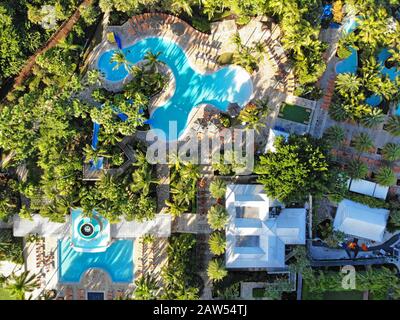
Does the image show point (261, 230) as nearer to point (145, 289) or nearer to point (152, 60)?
point (145, 289)

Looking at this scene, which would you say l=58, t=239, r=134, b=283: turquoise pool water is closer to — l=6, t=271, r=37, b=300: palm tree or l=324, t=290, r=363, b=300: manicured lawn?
l=6, t=271, r=37, b=300: palm tree

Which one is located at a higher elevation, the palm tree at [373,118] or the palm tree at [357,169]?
the palm tree at [373,118]

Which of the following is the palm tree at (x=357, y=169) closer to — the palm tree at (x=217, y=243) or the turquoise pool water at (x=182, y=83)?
the turquoise pool water at (x=182, y=83)

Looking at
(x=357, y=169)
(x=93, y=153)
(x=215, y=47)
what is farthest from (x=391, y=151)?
(x=93, y=153)

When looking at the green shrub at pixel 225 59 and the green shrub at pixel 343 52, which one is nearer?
the green shrub at pixel 343 52

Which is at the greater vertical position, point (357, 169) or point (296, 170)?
point (357, 169)

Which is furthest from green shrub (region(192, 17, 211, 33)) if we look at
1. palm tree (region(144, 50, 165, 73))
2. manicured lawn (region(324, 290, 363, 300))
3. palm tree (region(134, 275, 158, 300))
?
manicured lawn (region(324, 290, 363, 300))

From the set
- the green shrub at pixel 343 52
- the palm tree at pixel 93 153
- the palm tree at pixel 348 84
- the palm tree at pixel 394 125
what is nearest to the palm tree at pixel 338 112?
the palm tree at pixel 348 84
